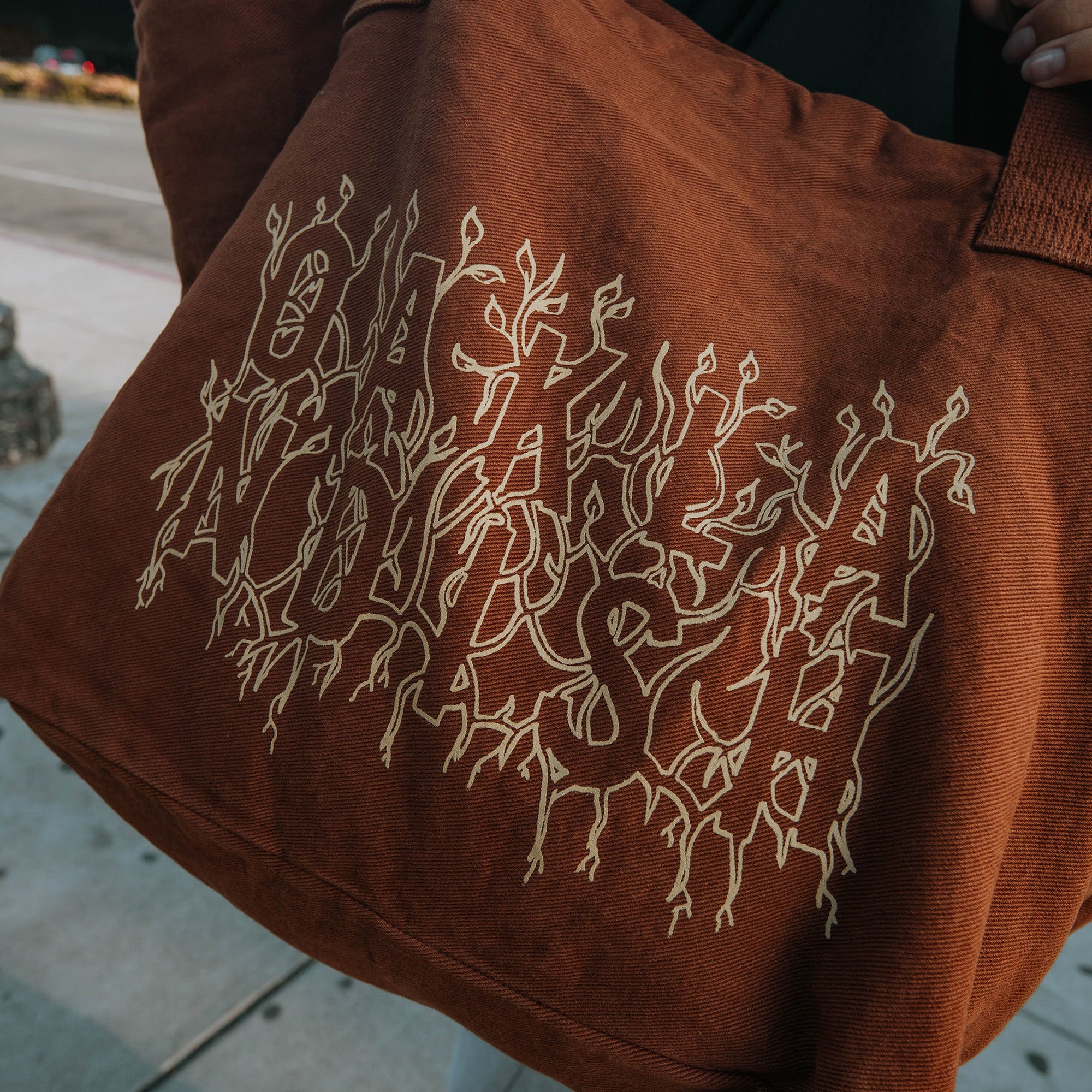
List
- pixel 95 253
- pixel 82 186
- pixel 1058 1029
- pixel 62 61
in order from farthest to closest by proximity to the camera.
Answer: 1. pixel 62 61
2. pixel 82 186
3. pixel 95 253
4. pixel 1058 1029

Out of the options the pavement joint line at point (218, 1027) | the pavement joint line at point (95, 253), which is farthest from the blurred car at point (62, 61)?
the pavement joint line at point (218, 1027)

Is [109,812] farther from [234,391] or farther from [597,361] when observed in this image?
[597,361]

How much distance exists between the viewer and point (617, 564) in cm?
58

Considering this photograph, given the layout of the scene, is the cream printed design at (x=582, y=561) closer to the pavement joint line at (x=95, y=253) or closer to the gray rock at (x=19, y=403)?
the gray rock at (x=19, y=403)

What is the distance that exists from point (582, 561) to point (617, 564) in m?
0.02

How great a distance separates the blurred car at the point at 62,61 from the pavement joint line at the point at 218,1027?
23042mm

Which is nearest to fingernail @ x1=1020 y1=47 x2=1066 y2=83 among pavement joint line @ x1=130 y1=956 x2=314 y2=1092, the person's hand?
the person's hand

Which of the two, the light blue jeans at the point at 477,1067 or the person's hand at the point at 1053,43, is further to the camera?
the light blue jeans at the point at 477,1067

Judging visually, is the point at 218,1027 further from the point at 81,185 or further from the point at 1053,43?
the point at 81,185

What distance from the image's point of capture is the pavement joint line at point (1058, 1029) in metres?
1.23

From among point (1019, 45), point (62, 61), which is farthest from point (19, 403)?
point (62, 61)

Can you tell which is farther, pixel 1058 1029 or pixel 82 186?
pixel 82 186

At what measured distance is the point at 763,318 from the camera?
612mm

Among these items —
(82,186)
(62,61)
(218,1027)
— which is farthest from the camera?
(62,61)
